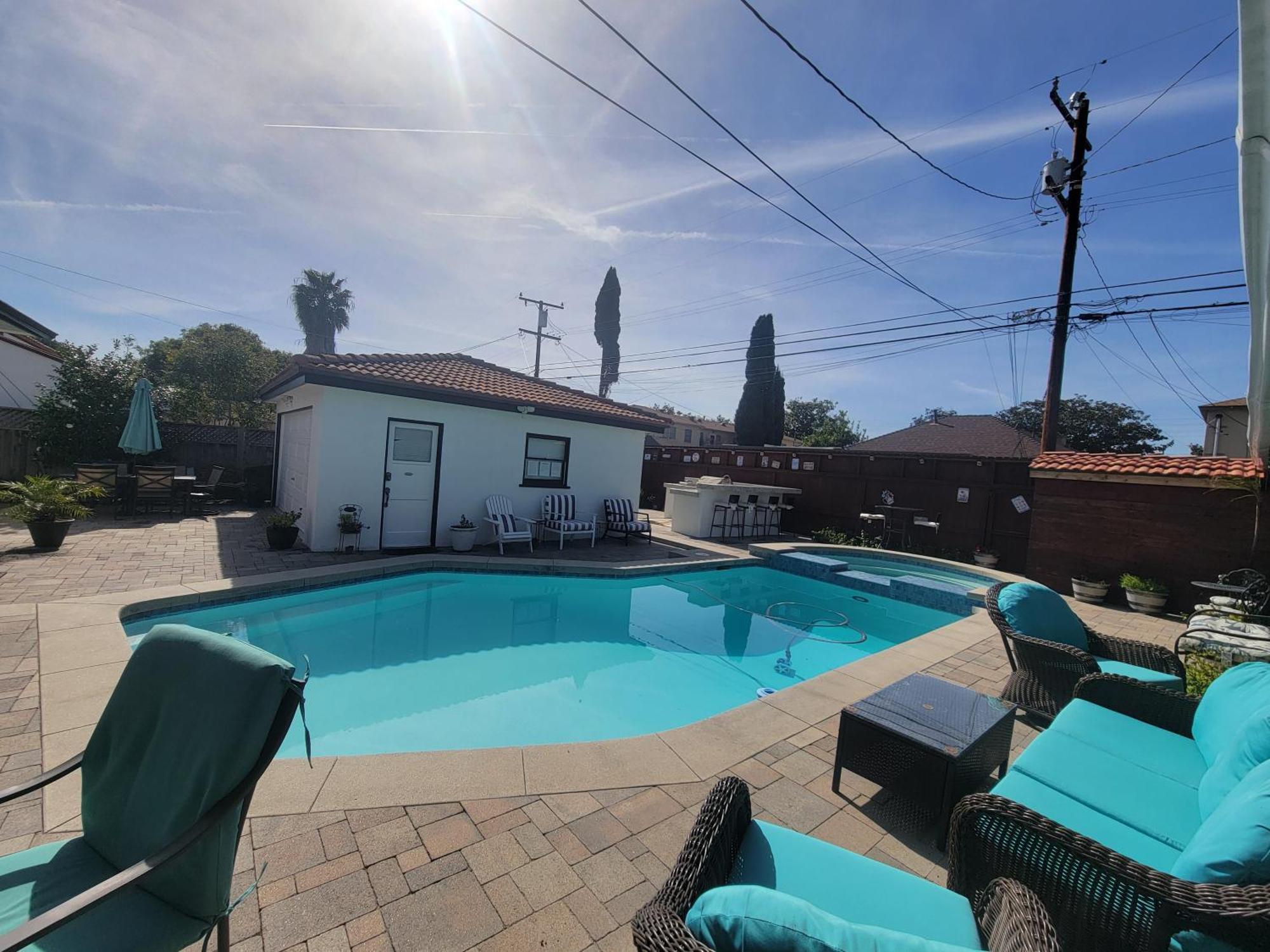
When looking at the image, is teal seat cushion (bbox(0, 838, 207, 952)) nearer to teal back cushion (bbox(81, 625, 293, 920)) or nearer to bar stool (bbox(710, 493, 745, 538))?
teal back cushion (bbox(81, 625, 293, 920))

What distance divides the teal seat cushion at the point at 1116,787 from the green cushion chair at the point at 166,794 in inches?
113

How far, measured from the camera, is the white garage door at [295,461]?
28.7 ft

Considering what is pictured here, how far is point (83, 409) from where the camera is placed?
A: 10.8 meters

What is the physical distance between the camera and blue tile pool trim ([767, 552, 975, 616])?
7950 millimetres

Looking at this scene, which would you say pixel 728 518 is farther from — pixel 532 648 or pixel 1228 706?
pixel 1228 706

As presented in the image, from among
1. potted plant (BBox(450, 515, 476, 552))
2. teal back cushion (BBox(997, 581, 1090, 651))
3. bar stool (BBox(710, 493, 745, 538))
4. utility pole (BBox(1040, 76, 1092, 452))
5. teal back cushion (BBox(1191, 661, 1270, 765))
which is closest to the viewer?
teal back cushion (BBox(1191, 661, 1270, 765))

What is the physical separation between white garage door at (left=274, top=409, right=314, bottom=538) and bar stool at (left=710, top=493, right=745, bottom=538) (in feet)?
27.5

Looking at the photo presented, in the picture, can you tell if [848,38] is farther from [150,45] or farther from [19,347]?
[19,347]

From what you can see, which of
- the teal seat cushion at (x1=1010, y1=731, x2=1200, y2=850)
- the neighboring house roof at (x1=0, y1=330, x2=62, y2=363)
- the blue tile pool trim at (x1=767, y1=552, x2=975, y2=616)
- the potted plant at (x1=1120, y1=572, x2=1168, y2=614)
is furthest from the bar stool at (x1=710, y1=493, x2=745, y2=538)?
the neighboring house roof at (x1=0, y1=330, x2=62, y2=363)

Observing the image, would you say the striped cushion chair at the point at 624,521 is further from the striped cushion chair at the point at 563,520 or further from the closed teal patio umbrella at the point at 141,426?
the closed teal patio umbrella at the point at 141,426

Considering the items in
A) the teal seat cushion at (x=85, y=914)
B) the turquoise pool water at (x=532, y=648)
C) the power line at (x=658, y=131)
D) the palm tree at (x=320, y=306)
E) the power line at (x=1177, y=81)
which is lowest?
the turquoise pool water at (x=532, y=648)

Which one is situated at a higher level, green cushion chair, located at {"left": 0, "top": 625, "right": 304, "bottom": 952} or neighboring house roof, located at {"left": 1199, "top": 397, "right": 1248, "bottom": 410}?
neighboring house roof, located at {"left": 1199, "top": 397, "right": 1248, "bottom": 410}

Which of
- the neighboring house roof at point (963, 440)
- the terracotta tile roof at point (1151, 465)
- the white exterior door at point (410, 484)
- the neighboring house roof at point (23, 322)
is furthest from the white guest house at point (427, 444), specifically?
the neighboring house roof at point (963, 440)

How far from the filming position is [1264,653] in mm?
4277
